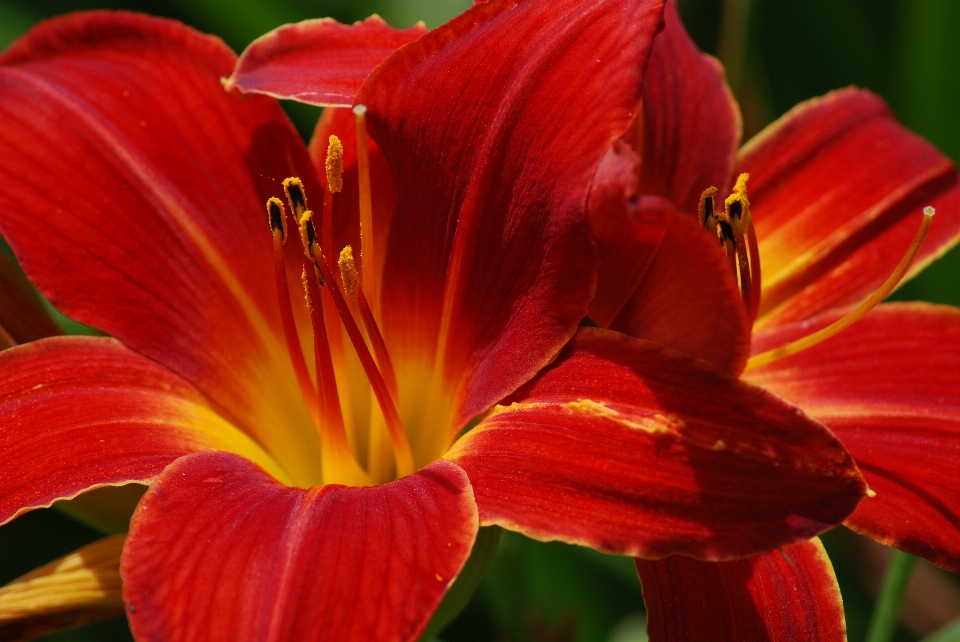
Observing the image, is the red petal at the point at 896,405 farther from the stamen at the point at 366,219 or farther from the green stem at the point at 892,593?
the stamen at the point at 366,219

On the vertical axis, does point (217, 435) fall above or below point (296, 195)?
below

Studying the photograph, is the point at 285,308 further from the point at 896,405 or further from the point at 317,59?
the point at 896,405

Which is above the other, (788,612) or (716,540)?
(716,540)

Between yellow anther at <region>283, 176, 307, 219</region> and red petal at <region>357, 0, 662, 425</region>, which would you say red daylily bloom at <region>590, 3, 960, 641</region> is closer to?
red petal at <region>357, 0, 662, 425</region>

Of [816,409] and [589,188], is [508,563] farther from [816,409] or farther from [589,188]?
[589,188]

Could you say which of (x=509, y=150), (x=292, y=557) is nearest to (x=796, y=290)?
(x=509, y=150)

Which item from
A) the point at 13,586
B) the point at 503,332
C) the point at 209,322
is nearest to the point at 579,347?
the point at 503,332
